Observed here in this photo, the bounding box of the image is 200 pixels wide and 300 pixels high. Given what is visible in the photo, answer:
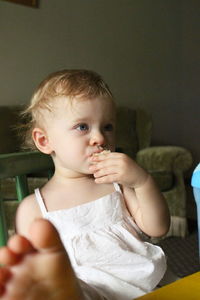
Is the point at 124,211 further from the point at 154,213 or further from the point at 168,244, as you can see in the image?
the point at 168,244

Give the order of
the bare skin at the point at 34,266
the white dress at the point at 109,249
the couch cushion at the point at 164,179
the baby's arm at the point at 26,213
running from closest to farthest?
1. the bare skin at the point at 34,266
2. the white dress at the point at 109,249
3. the baby's arm at the point at 26,213
4. the couch cushion at the point at 164,179

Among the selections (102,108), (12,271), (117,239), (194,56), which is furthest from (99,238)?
(194,56)

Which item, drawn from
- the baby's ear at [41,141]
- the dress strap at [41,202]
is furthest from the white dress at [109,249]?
the baby's ear at [41,141]

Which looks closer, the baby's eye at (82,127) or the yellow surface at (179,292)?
the yellow surface at (179,292)

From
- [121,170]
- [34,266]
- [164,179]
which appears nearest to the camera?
[34,266]

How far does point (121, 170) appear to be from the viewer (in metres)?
0.67

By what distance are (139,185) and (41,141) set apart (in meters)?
0.26

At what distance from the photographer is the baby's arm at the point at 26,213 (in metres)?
0.76

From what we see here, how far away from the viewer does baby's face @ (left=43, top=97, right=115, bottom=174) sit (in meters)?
0.75

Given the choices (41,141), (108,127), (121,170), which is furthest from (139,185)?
(41,141)

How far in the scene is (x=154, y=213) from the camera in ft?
2.37

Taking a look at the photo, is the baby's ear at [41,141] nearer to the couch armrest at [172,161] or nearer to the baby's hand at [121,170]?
the baby's hand at [121,170]

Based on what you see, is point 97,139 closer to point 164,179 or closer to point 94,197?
point 94,197

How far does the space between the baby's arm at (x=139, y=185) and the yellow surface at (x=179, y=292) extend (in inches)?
9.3
